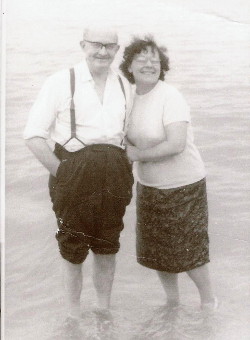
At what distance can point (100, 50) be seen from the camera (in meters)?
1.15

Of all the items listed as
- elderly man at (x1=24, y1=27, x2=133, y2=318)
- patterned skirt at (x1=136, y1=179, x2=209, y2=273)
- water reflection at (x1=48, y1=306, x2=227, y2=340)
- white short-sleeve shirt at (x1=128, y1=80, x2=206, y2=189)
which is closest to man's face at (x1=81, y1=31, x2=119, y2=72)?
elderly man at (x1=24, y1=27, x2=133, y2=318)

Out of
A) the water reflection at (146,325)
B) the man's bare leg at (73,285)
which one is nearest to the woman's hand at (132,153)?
the man's bare leg at (73,285)

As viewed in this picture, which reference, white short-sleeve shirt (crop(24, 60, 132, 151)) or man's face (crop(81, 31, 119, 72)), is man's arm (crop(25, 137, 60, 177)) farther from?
man's face (crop(81, 31, 119, 72))

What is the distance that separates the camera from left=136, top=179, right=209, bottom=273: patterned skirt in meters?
1.24

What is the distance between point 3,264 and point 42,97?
1.31ft

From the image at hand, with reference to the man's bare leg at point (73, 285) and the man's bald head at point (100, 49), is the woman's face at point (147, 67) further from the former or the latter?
the man's bare leg at point (73, 285)

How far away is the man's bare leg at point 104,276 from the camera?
49.5 inches

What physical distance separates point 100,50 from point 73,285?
51 centimetres

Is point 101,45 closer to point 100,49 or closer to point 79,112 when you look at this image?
point 100,49

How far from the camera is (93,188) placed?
3.83 ft

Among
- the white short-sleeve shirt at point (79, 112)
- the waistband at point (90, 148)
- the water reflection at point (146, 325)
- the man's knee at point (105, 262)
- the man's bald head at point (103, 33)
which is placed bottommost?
the water reflection at point (146, 325)

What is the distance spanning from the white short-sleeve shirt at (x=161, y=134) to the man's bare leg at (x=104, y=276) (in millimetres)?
189

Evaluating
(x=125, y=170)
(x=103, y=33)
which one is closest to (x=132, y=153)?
(x=125, y=170)

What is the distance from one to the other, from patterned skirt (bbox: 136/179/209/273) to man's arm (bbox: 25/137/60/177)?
209 millimetres
